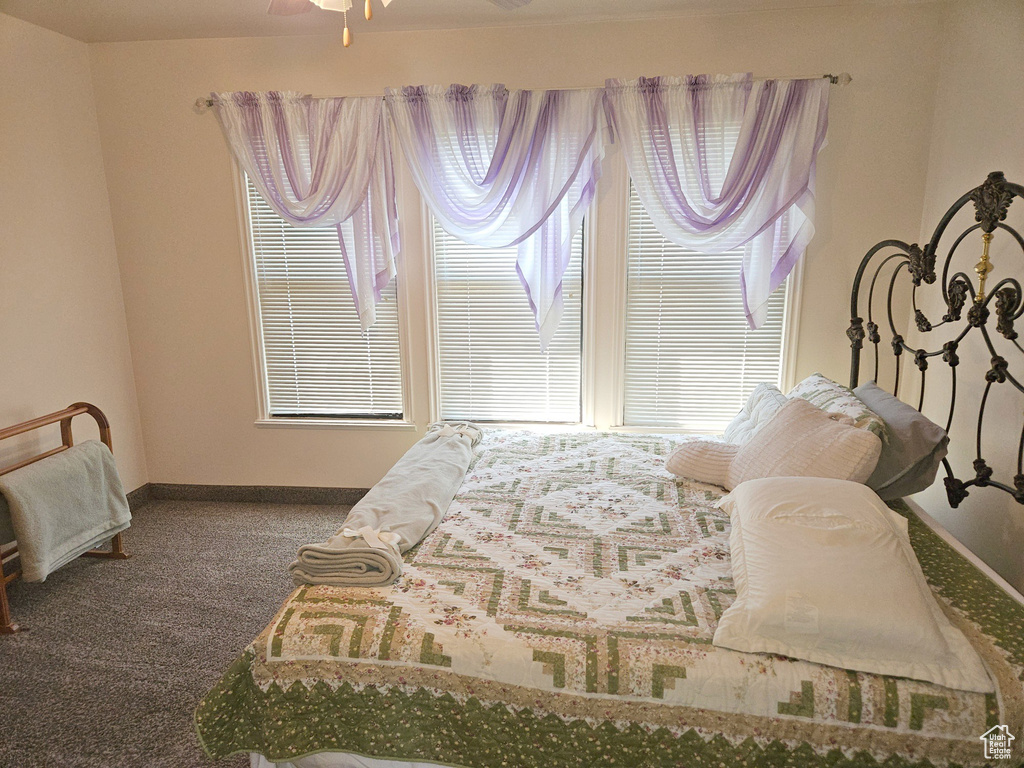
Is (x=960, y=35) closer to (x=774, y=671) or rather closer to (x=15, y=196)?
(x=774, y=671)

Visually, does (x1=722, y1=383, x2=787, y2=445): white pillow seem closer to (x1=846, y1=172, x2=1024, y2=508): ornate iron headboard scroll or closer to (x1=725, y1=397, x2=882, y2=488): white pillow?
(x1=725, y1=397, x2=882, y2=488): white pillow

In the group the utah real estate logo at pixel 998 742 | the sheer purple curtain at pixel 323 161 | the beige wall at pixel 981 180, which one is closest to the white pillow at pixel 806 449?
the beige wall at pixel 981 180

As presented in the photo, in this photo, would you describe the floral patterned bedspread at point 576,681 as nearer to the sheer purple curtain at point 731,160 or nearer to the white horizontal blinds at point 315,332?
the sheer purple curtain at point 731,160

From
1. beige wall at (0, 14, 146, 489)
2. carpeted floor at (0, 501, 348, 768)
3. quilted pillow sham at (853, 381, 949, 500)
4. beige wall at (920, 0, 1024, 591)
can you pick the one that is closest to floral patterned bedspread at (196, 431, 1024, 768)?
quilted pillow sham at (853, 381, 949, 500)

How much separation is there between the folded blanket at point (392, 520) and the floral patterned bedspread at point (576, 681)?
6 cm

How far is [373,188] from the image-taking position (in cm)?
327

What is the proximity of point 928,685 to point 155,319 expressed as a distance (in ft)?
12.4

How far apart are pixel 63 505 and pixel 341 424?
4.40 ft

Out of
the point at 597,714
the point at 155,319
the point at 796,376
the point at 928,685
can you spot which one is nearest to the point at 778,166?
the point at 796,376

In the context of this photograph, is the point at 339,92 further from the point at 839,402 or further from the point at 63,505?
the point at 839,402

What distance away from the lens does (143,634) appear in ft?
8.41

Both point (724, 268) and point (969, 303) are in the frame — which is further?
point (724, 268)

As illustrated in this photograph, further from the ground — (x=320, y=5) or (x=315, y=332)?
(x=320, y=5)

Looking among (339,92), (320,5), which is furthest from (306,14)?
(320,5)
